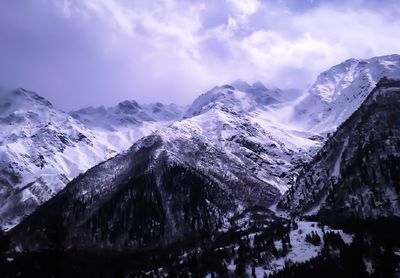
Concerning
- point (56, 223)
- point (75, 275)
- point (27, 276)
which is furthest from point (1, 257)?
point (56, 223)

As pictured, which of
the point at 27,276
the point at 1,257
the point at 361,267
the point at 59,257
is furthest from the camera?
the point at 361,267

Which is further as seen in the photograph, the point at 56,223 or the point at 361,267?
the point at 361,267

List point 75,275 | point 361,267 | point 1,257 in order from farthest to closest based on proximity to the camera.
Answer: point 361,267, point 75,275, point 1,257

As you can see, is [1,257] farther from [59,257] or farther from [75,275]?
[59,257]

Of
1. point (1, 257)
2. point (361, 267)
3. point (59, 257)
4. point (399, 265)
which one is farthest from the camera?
point (399, 265)

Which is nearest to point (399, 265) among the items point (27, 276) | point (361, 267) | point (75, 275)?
point (361, 267)

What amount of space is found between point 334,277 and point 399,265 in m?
28.7

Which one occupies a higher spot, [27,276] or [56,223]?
[56,223]

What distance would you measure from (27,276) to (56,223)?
2215 cm

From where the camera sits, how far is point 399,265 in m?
197

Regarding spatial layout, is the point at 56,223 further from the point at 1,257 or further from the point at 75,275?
the point at 75,275

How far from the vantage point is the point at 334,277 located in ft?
633

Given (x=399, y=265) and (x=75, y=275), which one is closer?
(x=75, y=275)

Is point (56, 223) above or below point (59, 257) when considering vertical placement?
above
